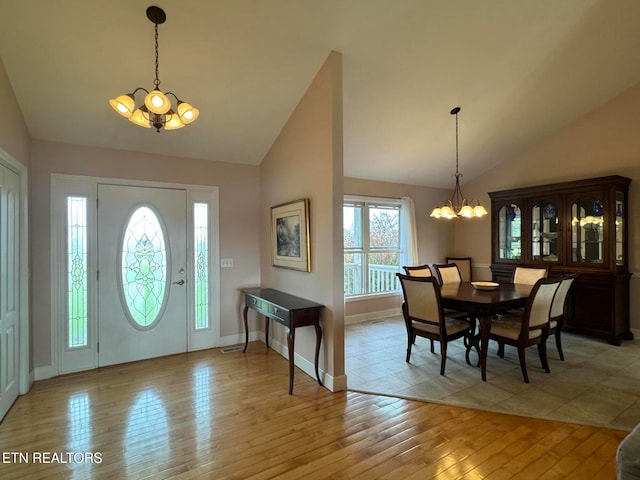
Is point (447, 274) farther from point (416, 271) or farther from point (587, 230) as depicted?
point (587, 230)

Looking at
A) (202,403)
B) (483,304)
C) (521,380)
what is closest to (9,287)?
(202,403)

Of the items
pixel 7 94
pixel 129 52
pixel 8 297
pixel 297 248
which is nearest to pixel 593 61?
pixel 297 248

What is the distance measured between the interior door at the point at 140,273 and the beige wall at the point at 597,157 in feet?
17.7

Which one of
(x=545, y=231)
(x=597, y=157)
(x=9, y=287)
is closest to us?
(x=9, y=287)

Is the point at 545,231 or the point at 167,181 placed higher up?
the point at 167,181

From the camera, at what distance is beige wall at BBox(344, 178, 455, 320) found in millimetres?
5422

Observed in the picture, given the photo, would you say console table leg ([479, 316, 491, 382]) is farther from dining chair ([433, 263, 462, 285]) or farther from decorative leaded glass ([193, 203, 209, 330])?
decorative leaded glass ([193, 203, 209, 330])

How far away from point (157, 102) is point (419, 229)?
202 inches

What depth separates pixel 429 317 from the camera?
3338 mm

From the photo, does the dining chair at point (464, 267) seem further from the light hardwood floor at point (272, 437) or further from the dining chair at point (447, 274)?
the light hardwood floor at point (272, 437)

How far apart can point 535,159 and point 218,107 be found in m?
5.05

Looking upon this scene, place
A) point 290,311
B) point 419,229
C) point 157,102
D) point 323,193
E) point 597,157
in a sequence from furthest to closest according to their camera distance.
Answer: point 419,229
point 597,157
point 323,193
point 290,311
point 157,102

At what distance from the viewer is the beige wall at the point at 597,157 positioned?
435 centimetres

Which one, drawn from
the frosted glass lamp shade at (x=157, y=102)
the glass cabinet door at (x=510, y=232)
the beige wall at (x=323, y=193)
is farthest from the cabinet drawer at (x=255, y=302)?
the glass cabinet door at (x=510, y=232)
